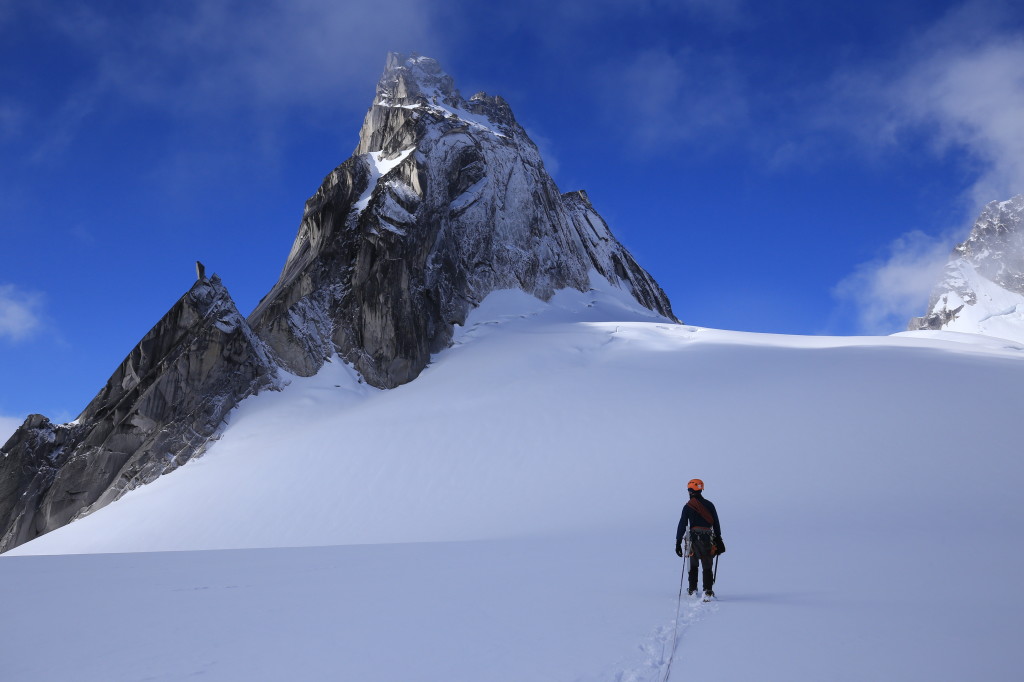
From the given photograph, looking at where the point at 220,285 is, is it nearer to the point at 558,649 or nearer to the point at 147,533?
the point at 147,533

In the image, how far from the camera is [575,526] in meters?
15.0

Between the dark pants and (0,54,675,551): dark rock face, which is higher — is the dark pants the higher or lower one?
the lower one

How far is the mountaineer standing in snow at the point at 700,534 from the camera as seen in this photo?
7.91m

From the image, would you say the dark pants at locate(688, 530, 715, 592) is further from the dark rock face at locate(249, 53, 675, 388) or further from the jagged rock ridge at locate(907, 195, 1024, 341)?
the jagged rock ridge at locate(907, 195, 1024, 341)

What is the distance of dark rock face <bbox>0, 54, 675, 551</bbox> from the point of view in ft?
90.2

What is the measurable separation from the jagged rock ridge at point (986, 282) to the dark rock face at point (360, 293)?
118 meters

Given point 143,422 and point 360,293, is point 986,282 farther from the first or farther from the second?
point 143,422

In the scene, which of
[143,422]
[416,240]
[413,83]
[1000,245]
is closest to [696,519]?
[143,422]

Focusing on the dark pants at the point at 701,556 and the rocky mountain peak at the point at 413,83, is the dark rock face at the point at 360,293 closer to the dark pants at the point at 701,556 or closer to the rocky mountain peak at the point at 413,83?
the rocky mountain peak at the point at 413,83

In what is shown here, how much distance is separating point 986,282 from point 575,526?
170m

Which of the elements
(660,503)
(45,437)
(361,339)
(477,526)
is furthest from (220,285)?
(660,503)

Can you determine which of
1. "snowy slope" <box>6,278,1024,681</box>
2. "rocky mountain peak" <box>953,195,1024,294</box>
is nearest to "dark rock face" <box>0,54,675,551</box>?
"snowy slope" <box>6,278,1024,681</box>

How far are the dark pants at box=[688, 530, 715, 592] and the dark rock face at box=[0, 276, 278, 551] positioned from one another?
23.8 metres

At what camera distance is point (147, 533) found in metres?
20.2
